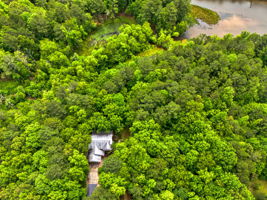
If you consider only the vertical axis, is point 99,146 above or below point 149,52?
below

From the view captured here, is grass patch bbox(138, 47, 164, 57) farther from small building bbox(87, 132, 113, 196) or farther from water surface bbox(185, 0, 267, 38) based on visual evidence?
small building bbox(87, 132, 113, 196)

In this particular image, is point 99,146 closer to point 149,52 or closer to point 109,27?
point 149,52

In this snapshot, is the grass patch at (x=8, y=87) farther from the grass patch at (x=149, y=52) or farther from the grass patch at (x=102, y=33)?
the grass patch at (x=149, y=52)

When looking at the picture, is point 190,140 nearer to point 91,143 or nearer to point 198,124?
point 198,124

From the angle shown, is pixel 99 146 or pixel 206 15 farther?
pixel 206 15

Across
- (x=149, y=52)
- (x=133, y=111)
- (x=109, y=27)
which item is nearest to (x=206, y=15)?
(x=149, y=52)

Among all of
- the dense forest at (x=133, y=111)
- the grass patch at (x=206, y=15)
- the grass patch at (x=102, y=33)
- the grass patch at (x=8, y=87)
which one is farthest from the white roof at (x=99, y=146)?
the grass patch at (x=206, y=15)

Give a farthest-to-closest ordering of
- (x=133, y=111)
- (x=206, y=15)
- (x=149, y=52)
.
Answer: (x=206, y=15), (x=149, y=52), (x=133, y=111)
